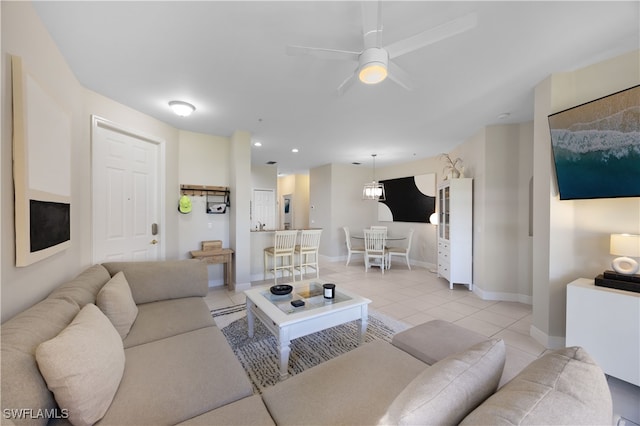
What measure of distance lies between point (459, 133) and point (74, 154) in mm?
4930

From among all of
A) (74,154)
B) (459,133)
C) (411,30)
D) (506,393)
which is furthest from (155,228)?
(459,133)

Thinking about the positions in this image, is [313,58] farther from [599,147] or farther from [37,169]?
[599,147]

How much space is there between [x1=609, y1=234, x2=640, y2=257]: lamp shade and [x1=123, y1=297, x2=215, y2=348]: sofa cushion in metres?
3.32

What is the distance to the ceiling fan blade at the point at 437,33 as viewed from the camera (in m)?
1.34

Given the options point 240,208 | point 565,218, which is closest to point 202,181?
point 240,208

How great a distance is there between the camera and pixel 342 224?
673 centimetres

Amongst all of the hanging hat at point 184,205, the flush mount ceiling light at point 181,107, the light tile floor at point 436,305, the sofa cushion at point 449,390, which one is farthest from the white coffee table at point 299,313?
the flush mount ceiling light at point 181,107

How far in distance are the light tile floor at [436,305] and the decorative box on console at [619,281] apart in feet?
2.83

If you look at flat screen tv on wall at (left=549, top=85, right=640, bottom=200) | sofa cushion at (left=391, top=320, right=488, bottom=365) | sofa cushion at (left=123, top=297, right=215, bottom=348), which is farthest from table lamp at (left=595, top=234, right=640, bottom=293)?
sofa cushion at (left=123, top=297, right=215, bottom=348)

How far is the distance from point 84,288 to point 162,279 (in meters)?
0.72

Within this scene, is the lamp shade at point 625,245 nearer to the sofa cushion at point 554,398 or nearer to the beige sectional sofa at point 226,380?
the beige sectional sofa at point 226,380

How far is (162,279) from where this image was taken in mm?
2369

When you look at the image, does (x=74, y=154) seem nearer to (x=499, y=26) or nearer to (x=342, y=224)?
(x=499, y=26)

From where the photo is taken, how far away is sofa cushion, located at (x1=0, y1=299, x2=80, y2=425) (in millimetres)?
843
